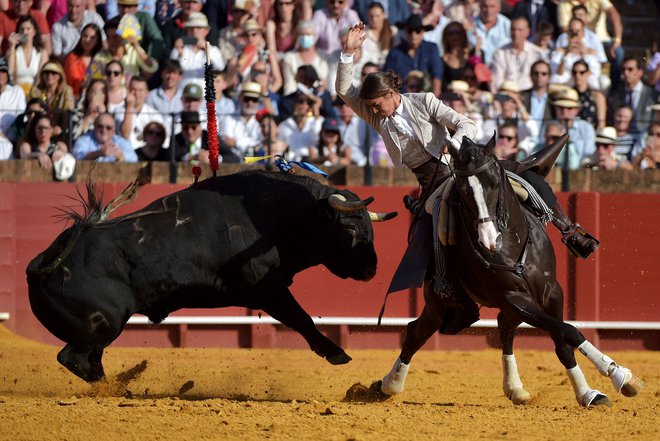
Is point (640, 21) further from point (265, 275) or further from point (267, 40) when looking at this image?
point (265, 275)

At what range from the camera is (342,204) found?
24.5 feet

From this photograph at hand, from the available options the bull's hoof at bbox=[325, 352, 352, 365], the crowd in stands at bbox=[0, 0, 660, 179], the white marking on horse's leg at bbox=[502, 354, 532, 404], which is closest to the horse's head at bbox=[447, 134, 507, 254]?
the bull's hoof at bbox=[325, 352, 352, 365]

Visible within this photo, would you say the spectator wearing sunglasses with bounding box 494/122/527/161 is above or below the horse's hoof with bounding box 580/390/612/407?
above

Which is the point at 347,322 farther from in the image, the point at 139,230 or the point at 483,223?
the point at 483,223

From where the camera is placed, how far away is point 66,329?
7.18 meters

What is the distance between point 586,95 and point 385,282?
10.0ft

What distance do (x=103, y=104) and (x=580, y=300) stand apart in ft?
16.3

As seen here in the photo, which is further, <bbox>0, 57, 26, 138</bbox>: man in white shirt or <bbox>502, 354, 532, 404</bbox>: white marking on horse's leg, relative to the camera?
<bbox>0, 57, 26, 138</bbox>: man in white shirt

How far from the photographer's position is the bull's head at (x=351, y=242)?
7.57 meters

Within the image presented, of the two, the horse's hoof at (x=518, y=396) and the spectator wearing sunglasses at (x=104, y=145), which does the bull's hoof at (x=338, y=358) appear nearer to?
the horse's hoof at (x=518, y=396)

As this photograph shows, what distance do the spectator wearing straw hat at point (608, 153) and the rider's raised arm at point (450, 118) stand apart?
4682mm

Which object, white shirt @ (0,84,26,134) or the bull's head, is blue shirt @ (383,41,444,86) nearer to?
white shirt @ (0,84,26,134)

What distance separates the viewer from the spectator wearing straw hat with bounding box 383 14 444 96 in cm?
1268

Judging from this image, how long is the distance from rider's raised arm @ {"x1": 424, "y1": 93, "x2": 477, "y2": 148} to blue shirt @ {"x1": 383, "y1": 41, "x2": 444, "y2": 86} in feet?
16.7
